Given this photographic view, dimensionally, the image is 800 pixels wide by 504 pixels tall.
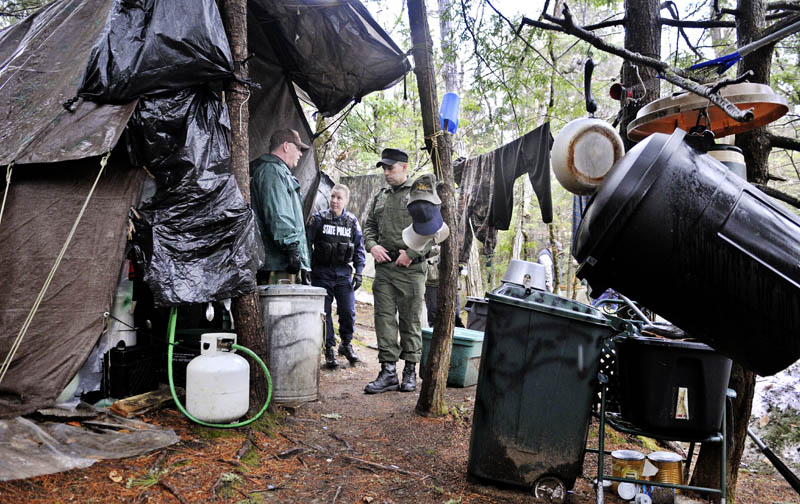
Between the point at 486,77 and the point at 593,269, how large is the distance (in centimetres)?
374

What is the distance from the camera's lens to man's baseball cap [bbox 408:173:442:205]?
3.92m

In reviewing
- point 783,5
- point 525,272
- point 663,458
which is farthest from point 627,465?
point 783,5

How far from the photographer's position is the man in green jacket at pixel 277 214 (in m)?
4.29

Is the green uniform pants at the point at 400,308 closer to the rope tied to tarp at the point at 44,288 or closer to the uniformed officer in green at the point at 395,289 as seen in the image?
the uniformed officer in green at the point at 395,289

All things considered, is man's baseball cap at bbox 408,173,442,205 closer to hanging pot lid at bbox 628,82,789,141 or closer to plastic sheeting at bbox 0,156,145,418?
hanging pot lid at bbox 628,82,789,141

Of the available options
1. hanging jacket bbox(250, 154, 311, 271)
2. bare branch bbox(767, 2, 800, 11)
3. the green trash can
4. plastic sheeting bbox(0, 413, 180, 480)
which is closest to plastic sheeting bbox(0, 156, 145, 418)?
plastic sheeting bbox(0, 413, 180, 480)

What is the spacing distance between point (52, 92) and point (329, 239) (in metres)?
3.12

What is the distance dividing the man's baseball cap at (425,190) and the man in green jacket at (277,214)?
1.11m

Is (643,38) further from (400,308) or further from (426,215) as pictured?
(400,308)

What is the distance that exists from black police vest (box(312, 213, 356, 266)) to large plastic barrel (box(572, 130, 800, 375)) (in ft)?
15.3

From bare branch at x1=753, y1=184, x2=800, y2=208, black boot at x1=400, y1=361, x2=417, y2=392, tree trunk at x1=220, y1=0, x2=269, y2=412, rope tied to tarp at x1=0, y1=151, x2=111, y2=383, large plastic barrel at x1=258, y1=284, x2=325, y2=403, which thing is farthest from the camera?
black boot at x1=400, y1=361, x2=417, y2=392

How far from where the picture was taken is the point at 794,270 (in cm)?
143

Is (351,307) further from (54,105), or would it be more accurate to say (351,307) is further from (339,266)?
(54,105)

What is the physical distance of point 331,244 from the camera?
235 inches
